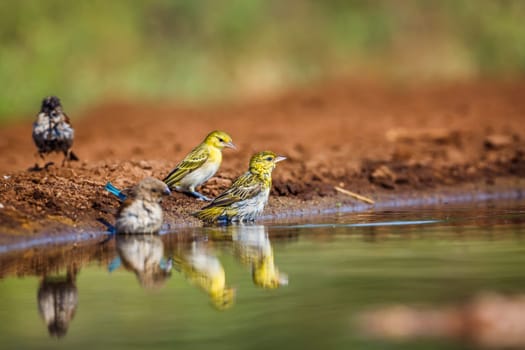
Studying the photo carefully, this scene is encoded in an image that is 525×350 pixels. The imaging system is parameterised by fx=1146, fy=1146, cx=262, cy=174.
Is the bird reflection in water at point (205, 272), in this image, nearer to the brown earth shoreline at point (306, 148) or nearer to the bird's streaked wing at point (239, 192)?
the bird's streaked wing at point (239, 192)

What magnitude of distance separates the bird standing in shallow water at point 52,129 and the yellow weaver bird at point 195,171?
5.88 ft

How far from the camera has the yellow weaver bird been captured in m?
13.2

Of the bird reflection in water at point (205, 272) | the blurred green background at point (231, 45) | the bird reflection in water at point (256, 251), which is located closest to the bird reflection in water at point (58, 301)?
the bird reflection in water at point (205, 272)

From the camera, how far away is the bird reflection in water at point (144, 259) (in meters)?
9.48

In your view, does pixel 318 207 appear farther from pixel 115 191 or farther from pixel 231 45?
pixel 231 45

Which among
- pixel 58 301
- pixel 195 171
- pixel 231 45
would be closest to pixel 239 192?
pixel 195 171

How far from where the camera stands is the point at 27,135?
20281mm

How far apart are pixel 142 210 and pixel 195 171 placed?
1604mm

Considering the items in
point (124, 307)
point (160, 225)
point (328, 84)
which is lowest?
point (124, 307)

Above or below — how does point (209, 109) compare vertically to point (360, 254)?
above

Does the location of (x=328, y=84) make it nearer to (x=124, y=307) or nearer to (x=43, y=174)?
(x=43, y=174)

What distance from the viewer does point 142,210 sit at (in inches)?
460

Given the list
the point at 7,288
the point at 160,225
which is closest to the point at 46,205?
the point at 160,225

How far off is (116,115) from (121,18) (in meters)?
3.29
